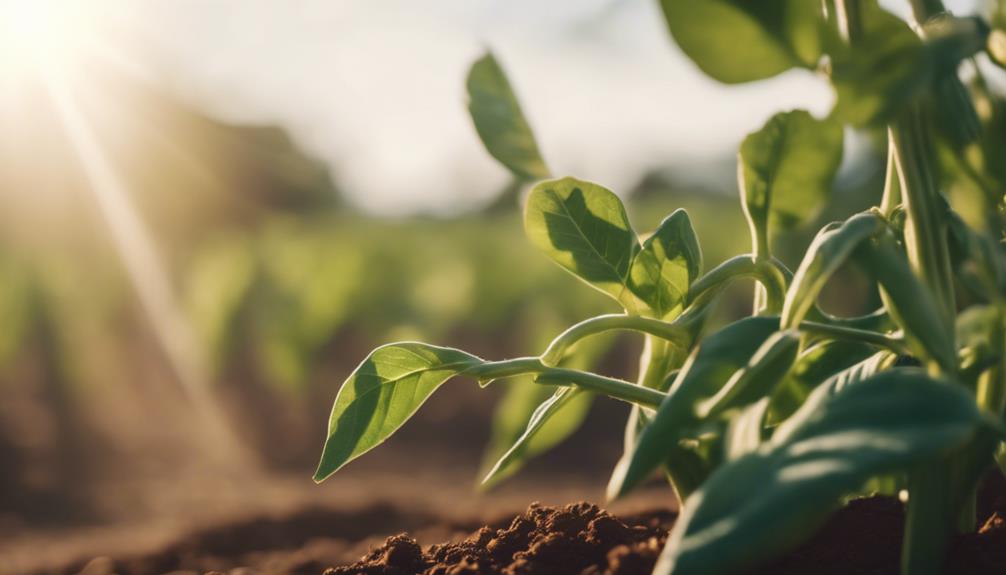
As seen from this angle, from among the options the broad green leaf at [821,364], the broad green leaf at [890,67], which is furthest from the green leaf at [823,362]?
the broad green leaf at [890,67]

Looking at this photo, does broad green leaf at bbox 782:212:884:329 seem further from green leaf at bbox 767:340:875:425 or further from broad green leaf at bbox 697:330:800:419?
green leaf at bbox 767:340:875:425

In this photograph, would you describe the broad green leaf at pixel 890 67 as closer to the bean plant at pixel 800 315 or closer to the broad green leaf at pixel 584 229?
the bean plant at pixel 800 315

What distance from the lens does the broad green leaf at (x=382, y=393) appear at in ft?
1.91

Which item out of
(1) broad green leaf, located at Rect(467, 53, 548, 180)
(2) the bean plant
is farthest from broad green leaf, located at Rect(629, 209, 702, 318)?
(1) broad green leaf, located at Rect(467, 53, 548, 180)

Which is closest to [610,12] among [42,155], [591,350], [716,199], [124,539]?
[591,350]

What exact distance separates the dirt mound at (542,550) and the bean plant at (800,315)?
61 mm

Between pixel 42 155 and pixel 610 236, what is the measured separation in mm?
8592

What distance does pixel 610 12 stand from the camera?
3.12ft

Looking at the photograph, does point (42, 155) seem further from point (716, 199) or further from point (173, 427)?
point (716, 199)

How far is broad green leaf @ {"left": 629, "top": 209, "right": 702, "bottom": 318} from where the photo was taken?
61cm

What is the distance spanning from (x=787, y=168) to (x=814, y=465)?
26cm

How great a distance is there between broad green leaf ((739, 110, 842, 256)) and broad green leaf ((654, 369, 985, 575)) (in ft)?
0.62

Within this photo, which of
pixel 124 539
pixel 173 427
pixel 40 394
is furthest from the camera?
pixel 173 427

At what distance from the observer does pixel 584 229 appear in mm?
611
